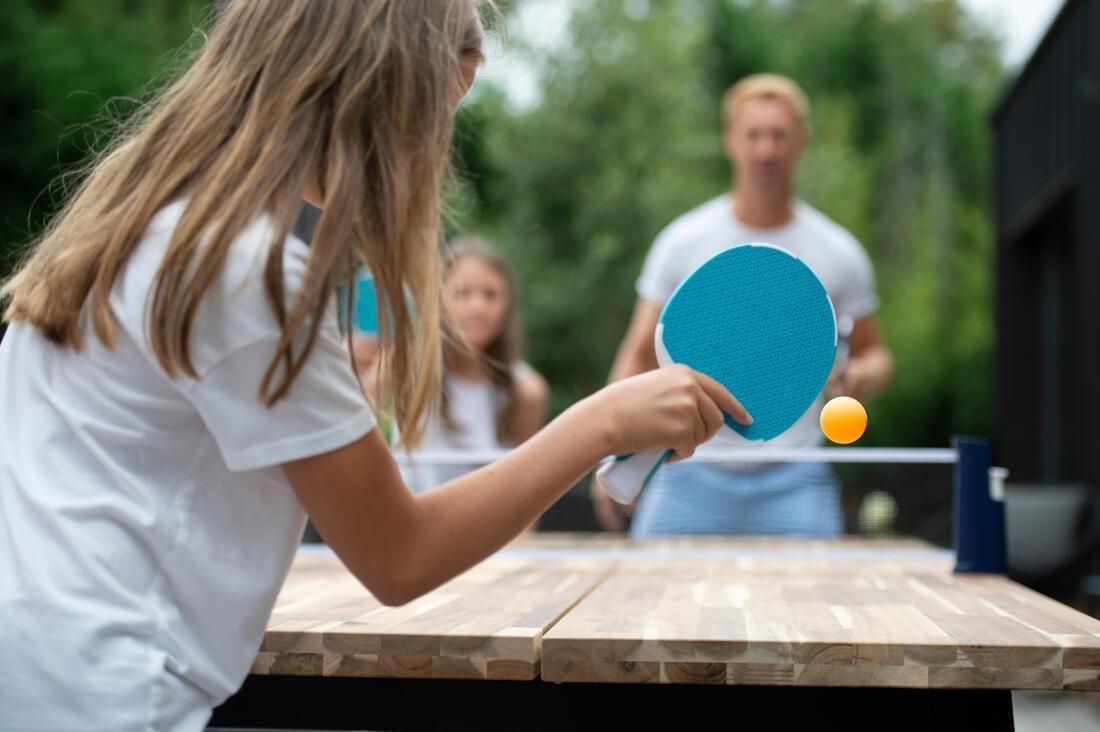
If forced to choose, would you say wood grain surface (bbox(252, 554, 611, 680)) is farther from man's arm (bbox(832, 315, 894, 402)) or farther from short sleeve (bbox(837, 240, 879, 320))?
short sleeve (bbox(837, 240, 879, 320))

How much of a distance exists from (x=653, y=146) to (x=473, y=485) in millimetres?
19869

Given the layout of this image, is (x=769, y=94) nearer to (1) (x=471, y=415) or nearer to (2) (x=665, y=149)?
(1) (x=471, y=415)

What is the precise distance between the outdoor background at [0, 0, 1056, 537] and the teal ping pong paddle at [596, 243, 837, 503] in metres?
5.72

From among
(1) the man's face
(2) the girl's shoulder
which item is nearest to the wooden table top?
(1) the man's face

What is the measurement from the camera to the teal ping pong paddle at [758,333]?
6.52 ft

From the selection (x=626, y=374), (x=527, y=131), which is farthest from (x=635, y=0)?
(x=626, y=374)

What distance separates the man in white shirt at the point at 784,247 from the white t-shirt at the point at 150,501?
2686 mm

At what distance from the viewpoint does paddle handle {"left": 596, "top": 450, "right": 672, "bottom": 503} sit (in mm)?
1932

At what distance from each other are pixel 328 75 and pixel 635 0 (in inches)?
814

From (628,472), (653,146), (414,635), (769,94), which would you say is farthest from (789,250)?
(653,146)

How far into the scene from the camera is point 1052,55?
1119 cm

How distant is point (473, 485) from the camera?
178 cm

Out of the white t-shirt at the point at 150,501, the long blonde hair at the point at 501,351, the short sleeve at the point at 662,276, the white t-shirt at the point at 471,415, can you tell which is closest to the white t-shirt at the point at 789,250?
the short sleeve at the point at 662,276

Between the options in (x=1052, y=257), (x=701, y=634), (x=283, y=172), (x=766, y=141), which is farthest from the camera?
(x=1052, y=257)
